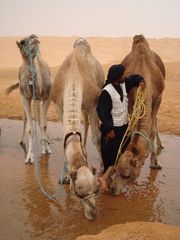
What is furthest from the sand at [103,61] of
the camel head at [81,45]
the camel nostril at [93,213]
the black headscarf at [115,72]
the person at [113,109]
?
the camel nostril at [93,213]

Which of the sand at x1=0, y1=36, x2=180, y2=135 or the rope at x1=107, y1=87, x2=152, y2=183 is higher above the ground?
the rope at x1=107, y1=87, x2=152, y2=183

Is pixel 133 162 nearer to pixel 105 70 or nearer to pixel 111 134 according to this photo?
pixel 111 134

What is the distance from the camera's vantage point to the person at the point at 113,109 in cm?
596

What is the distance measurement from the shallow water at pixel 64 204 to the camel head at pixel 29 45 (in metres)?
2.13

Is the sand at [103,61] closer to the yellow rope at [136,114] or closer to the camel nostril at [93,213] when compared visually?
the yellow rope at [136,114]

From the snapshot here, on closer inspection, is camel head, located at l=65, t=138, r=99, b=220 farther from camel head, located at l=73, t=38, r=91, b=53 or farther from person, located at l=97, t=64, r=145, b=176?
camel head, located at l=73, t=38, r=91, b=53

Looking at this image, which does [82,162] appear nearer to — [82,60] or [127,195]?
[127,195]

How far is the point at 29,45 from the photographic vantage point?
7.46 meters

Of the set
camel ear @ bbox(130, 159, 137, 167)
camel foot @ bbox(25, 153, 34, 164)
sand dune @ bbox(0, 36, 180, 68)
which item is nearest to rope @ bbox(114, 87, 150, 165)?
camel ear @ bbox(130, 159, 137, 167)

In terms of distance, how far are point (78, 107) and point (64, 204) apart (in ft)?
4.67

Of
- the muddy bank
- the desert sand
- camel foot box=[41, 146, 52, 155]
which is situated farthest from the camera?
camel foot box=[41, 146, 52, 155]

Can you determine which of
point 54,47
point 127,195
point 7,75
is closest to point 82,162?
point 127,195

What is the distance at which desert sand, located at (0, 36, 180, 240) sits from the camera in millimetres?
4555

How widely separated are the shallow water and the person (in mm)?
729
